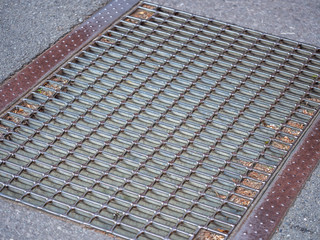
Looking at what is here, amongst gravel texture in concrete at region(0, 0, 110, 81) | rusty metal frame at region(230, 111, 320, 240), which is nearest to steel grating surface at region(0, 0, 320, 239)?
rusty metal frame at region(230, 111, 320, 240)

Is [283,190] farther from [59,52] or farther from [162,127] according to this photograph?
[59,52]

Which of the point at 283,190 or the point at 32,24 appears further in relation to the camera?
the point at 32,24

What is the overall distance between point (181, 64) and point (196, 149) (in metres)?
0.61

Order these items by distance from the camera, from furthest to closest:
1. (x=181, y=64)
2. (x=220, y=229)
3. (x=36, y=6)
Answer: (x=36, y=6) → (x=181, y=64) → (x=220, y=229)

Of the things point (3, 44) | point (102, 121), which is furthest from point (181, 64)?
point (3, 44)

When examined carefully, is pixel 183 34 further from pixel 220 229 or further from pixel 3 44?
pixel 220 229

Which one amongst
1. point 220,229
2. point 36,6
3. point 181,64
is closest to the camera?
point 220,229

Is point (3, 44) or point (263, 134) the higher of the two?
point (3, 44)

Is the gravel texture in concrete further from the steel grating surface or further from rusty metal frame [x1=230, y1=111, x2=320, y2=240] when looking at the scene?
rusty metal frame [x1=230, y1=111, x2=320, y2=240]

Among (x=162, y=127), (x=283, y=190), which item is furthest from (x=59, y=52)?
(x=283, y=190)

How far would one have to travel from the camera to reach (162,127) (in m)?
2.54

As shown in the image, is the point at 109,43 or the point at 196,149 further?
the point at 109,43

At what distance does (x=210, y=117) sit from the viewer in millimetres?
2566

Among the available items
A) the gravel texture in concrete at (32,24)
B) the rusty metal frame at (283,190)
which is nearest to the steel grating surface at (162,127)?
the rusty metal frame at (283,190)
